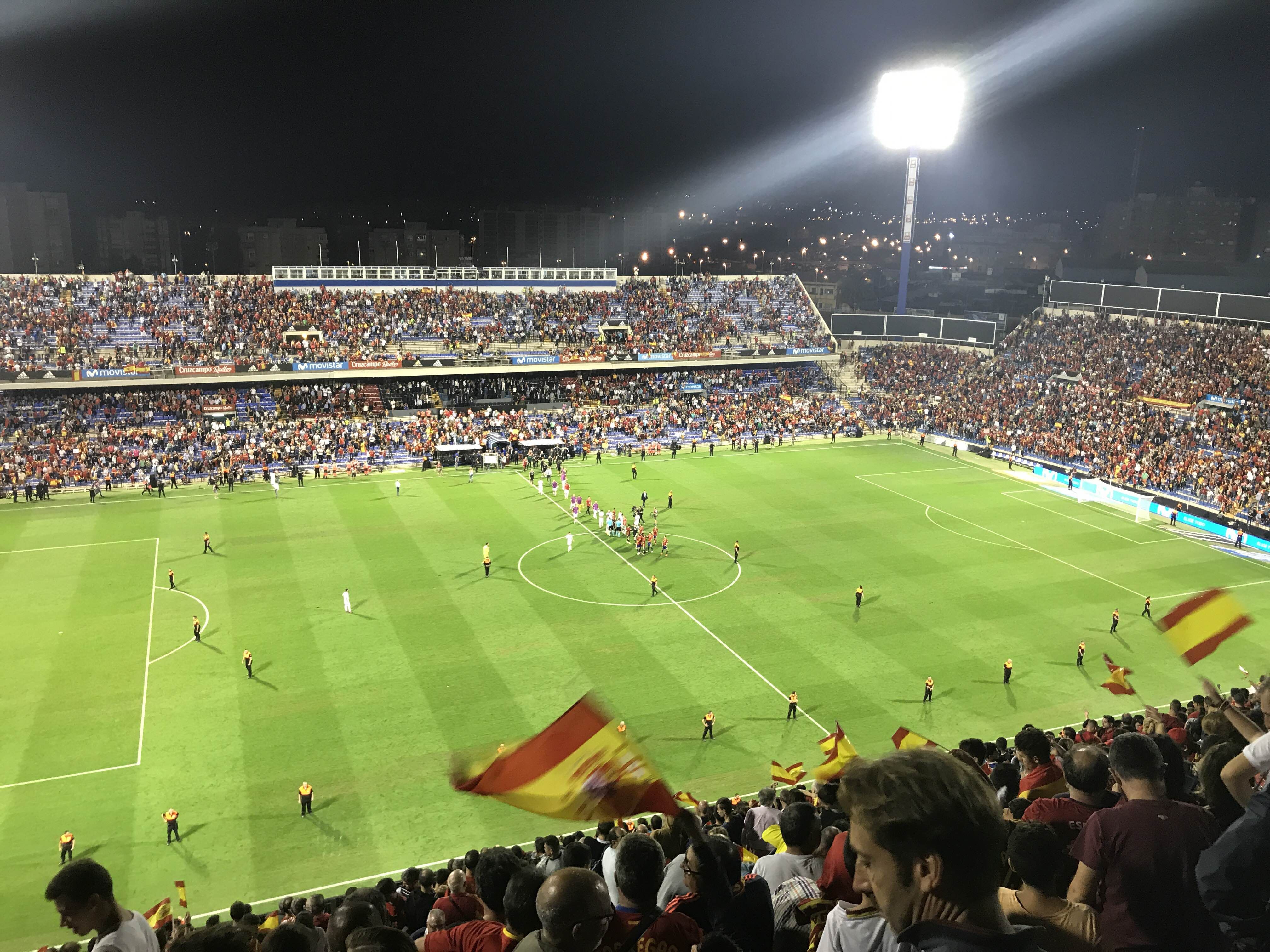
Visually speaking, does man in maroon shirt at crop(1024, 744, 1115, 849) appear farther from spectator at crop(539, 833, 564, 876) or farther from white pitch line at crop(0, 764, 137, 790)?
white pitch line at crop(0, 764, 137, 790)

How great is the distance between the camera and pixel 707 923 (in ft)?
19.8

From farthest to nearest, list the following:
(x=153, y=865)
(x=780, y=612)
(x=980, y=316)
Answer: (x=980, y=316) → (x=780, y=612) → (x=153, y=865)

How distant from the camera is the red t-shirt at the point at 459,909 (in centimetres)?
873

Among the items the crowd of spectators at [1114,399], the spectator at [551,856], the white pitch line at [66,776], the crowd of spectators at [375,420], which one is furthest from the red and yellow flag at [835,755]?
the crowd of spectators at [375,420]

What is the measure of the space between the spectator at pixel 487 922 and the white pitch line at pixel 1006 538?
35.4m

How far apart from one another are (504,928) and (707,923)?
1.36m

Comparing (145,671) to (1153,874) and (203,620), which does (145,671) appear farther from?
(1153,874)

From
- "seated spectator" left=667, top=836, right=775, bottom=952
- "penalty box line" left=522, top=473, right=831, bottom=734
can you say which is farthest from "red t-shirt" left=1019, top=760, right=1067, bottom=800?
"penalty box line" left=522, top=473, right=831, bottom=734

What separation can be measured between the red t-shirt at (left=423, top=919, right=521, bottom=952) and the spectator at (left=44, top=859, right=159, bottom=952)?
71.9 inches

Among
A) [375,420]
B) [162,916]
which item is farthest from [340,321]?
[162,916]

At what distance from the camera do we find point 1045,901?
5051 millimetres

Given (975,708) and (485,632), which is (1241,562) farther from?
(485,632)

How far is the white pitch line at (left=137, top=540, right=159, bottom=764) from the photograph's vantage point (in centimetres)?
2508

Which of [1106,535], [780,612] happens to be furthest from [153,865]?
[1106,535]
